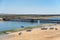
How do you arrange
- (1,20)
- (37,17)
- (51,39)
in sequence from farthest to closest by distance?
(37,17), (1,20), (51,39)

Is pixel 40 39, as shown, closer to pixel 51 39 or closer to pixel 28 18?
pixel 51 39

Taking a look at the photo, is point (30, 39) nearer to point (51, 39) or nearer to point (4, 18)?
point (51, 39)

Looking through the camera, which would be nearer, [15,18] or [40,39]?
[40,39]

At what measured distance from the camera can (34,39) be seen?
10.9 metres

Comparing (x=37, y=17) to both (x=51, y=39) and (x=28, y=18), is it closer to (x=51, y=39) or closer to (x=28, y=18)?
(x=28, y=18)

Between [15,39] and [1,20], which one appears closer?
[15,39]

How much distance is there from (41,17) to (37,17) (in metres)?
1.75

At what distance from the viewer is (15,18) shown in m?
39.6

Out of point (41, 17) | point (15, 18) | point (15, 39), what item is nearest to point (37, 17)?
point (41, 17)

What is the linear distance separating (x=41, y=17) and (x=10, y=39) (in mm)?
29261

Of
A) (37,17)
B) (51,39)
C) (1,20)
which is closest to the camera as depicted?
(51,39)

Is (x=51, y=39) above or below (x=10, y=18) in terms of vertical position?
above

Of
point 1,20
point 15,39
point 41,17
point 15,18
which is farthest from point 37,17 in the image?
point 15,39

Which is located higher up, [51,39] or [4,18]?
[51,39]
